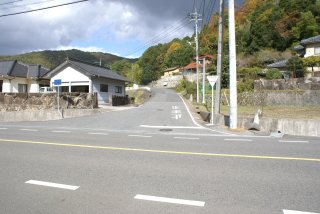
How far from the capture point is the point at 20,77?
33844mm

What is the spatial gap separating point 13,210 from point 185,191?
2747 mm

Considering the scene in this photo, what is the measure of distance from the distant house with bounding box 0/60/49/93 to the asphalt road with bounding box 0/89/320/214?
27.2m

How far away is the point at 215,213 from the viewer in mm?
4043

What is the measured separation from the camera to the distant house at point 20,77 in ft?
109

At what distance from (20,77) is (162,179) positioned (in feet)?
109

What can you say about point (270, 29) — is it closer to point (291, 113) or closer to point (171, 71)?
point (171, 71)

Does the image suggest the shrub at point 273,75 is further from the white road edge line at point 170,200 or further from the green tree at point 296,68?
the white road edge line at point 170,200

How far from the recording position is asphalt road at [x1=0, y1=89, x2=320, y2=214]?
14.3 ft

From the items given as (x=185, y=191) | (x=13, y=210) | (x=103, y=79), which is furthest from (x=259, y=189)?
(x=103, y=79)

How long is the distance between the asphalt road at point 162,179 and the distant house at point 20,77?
2721cm

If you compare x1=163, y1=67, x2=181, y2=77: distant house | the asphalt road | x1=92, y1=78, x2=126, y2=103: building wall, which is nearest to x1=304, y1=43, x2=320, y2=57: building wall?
x1=92, y1=78, x2=126, y2=103: building wall

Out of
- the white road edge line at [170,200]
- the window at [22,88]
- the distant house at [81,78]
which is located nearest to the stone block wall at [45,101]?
the distant house at [81,78]

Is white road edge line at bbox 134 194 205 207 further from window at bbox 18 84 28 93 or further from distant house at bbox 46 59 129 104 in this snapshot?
window at bbox 18 84 28 93

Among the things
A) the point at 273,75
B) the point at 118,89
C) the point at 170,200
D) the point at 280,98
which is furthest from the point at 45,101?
the point at 273,75
